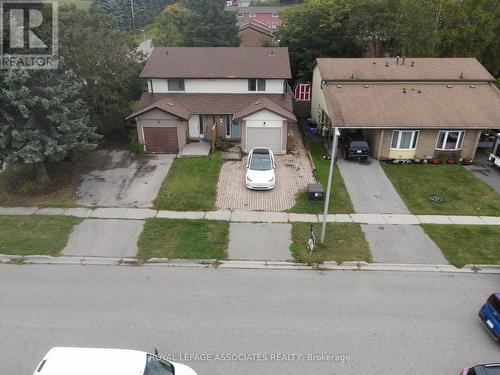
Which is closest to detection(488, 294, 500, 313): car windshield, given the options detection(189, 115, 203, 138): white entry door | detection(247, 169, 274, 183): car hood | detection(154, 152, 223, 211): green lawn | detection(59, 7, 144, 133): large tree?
detection(247, 169, 274, 183): car hood

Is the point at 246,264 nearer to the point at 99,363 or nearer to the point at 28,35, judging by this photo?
the point at 99,363

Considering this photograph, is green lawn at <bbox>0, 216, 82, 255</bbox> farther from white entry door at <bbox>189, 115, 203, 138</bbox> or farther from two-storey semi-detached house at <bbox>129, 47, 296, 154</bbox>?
white entry door at <bbox>189, 115, 203, 138</bbox>

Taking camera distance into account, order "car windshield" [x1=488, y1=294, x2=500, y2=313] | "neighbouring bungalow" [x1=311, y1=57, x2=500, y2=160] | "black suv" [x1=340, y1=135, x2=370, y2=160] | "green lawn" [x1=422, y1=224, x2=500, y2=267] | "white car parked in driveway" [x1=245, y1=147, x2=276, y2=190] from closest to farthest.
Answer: "car windshield" [x1=488, y1=294, x2=500, y2=313] → "green lawn" [x1=422, y1=224, x2=500, y2=267] → "white car parked in driveway" [x1=245, y1=147, x2=276, y2=190] → "neighbouring bungalow" [x1=311, y1=57, x2=500, y2=160] → "black suv" [x1=340, y1=135, x2=370, y2=160]

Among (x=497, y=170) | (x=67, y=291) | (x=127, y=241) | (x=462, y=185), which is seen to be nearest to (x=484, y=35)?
(x=497, y=170)

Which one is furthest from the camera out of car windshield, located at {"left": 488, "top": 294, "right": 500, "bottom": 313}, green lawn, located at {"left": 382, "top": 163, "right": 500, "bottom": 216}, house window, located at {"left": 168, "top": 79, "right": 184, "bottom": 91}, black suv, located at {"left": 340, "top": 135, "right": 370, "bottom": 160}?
house window, located at {"left": 168, "top": 79, "right": 184, "bottom": 91}

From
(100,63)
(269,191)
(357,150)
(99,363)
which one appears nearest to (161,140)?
(100,63)

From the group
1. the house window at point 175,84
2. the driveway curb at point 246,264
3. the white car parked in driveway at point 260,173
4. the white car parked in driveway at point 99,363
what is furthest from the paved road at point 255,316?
the house window at point 175,84
